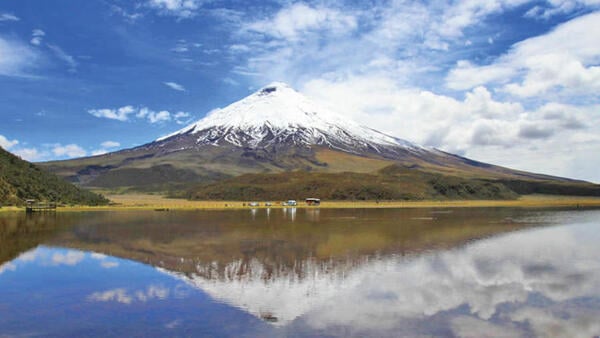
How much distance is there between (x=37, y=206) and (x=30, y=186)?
770 centimetres

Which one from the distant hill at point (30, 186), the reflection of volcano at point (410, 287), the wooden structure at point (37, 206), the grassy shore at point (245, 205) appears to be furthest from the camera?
the grassy shore at point (245, 205)

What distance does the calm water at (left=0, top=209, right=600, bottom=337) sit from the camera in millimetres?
14141

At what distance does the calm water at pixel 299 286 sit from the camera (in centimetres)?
1414

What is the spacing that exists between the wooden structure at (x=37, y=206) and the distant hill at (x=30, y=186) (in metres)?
1.89

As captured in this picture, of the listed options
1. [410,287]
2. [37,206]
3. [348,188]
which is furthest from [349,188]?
[410,287]

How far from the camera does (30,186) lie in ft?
236

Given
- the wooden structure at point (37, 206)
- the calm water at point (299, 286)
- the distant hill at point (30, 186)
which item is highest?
the distant hill at point (30, 186)

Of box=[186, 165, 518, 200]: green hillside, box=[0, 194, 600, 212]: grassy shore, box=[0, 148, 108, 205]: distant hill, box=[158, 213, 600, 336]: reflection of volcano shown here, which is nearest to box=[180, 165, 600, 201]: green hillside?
box=[186, 165, 518, 200]: green hillside

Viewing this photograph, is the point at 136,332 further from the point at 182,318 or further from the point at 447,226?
the point at 447,226

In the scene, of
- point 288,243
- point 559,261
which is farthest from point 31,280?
point 559,261

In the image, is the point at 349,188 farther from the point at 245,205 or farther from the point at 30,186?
the point at 30,186

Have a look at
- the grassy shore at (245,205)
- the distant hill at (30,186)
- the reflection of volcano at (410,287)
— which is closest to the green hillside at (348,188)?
the grassy shore at (245,205)

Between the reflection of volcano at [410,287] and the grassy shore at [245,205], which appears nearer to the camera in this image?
the reflection of volcano at [410,287]

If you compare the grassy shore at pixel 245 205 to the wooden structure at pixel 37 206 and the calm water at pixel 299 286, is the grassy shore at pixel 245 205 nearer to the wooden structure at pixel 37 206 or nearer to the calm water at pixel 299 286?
A: the wooden structure at pixel 37 206
